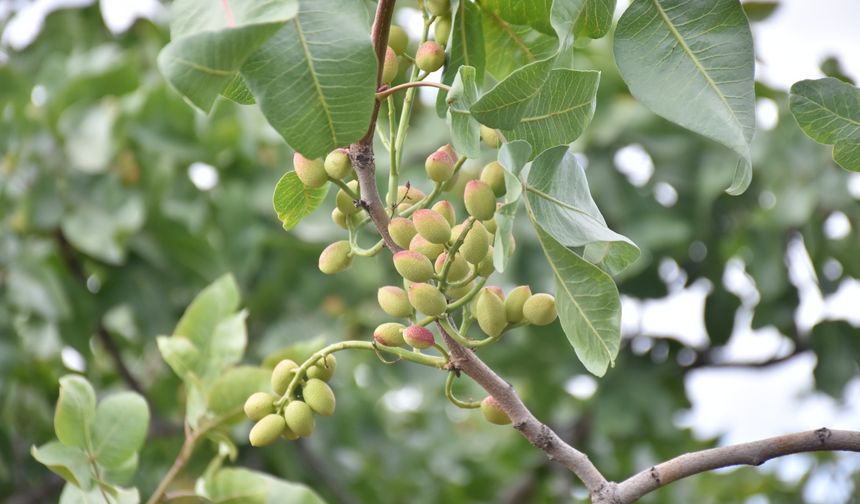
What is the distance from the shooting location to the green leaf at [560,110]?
2.12 ft

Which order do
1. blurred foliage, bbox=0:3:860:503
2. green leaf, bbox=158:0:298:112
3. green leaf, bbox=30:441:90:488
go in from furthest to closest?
blurred foliage, bbox=0:3:860:503
green leaf, bbox=30:441:90:488
green leaf, bbox=158:0:298:112

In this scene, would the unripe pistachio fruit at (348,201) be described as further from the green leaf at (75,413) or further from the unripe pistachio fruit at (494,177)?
the green leaf at (75,413)

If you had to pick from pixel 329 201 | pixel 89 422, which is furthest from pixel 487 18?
pixel 329 201

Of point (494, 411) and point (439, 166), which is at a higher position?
point (439, 166)

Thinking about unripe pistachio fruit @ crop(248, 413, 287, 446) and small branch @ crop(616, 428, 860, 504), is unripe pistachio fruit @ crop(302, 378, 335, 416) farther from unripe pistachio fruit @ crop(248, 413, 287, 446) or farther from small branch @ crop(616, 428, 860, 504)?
small branch @ crop(616, 428, 860, 504)

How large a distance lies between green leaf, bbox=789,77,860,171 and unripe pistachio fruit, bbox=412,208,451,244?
0.27 meters

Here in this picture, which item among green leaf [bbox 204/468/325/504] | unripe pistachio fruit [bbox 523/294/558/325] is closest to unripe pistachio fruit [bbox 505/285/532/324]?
unripe pistachio fruit [bbox 523/294/558/325]

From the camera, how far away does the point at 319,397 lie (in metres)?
0.69

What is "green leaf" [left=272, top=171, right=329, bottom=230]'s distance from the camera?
727mm

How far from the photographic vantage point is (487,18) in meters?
0.76

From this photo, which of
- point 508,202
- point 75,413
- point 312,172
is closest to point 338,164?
point 312,172

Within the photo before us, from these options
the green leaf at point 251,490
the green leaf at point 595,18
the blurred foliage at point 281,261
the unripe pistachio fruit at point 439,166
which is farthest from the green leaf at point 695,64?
the blurred foliage at point 281,261

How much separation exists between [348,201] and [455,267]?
0.28 feet

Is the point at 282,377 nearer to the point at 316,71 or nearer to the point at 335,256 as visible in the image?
the point at 335,256
